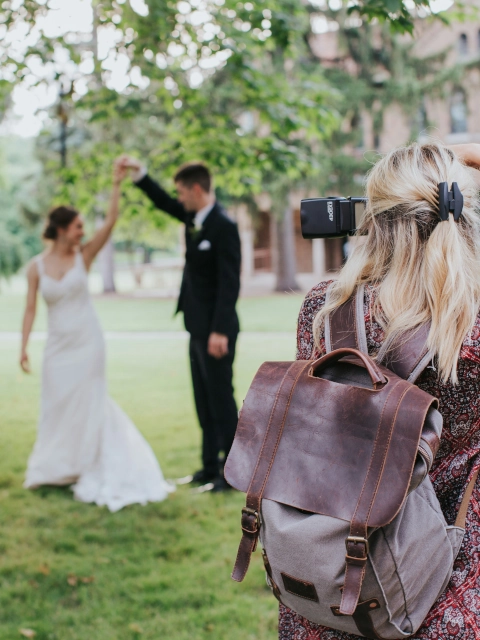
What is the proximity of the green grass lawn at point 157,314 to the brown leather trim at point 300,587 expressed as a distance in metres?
15.8

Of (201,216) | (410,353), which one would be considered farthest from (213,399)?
(410,353)

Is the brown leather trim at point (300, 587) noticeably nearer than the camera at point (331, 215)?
Yes

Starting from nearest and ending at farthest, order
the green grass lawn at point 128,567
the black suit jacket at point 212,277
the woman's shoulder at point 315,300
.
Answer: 1. the woman's shoulder at point 315,300
2. the green grass lawn at point 128,567
3. the black suit jacket at point 212,277

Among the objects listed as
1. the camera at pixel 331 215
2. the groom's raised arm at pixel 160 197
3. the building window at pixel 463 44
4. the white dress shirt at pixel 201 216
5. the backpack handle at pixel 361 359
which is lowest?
the backpack handle at pixel 361 359

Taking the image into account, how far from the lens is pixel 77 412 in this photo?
600 cm

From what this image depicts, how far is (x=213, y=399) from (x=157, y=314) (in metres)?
17.5

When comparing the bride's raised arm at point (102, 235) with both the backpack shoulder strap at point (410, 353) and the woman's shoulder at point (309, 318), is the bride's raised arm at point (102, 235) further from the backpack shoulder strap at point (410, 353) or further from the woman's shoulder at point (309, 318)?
the backpack shoulder strap at point (410, 353)

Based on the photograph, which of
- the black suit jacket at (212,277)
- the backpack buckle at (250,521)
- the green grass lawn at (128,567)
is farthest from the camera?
the black suit jacket at (212,277)

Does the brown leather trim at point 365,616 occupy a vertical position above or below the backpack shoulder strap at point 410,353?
below

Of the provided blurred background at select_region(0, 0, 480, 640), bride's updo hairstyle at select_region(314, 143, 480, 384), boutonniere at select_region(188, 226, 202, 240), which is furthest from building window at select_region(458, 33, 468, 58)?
bride's updo hairstyle at select_region(314, 143, 480, 384)

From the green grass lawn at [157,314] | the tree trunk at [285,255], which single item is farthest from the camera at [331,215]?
the tree trunk at [285,255]

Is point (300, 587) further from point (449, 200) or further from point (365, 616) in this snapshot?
point (449, 200)

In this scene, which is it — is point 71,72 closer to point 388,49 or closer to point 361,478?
point 361,478

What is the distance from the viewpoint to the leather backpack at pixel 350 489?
1.40 m
